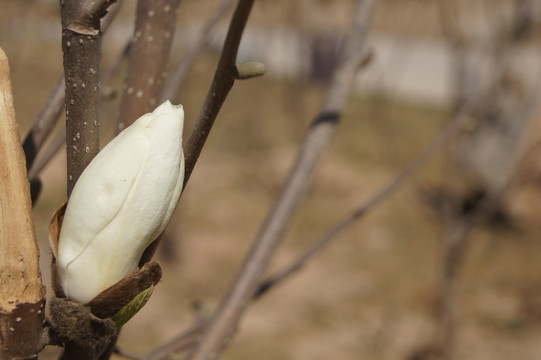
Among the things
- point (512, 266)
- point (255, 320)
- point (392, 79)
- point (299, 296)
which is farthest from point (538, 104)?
point (392, 79)

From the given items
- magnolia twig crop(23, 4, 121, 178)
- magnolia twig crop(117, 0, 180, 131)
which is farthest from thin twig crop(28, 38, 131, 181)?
magnolia twig crop(117, 0, 180, 131)

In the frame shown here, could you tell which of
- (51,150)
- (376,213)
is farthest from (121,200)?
(376,213)

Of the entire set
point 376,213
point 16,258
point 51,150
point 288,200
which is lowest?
point 376,213

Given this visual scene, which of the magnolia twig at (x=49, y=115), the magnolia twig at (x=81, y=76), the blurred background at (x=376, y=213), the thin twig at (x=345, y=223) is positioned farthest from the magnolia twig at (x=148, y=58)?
the blurred background at (x=376, y=213)

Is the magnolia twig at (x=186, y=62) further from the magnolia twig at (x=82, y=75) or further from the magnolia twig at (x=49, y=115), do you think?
the magnolia twig at (x=82, y=75)

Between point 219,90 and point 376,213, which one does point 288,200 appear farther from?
point 376,213
